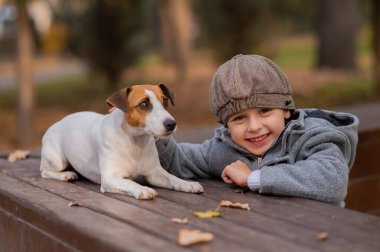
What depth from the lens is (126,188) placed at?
307 cm

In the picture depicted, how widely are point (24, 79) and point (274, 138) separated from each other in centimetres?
692

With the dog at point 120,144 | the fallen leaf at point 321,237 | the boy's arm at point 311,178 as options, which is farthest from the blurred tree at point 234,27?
the fallen leaf at point 321,237

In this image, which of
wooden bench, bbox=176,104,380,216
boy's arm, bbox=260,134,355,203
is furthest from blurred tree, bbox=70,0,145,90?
boy's arm, bbox=260,134,355,203

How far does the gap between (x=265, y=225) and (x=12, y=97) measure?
44.8 feet

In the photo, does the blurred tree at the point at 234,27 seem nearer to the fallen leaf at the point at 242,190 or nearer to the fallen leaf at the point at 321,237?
the fallen leaf at the point at 242,190

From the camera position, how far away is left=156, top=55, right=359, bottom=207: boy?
3.01 metres

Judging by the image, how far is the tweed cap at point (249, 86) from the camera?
3170 millimetres

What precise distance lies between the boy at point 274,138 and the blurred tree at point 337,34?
11.0 meters

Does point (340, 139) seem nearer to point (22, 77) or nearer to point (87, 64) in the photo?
point (22, 77)

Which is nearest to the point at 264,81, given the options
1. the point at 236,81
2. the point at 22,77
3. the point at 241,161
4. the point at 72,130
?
the point at 236,81

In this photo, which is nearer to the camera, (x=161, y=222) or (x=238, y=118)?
(x=161, y=222)

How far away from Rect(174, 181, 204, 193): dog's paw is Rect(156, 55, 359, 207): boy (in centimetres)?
19

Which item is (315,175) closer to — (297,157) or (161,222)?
(297,157)

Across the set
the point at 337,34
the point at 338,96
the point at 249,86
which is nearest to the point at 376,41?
the point at 338,96
